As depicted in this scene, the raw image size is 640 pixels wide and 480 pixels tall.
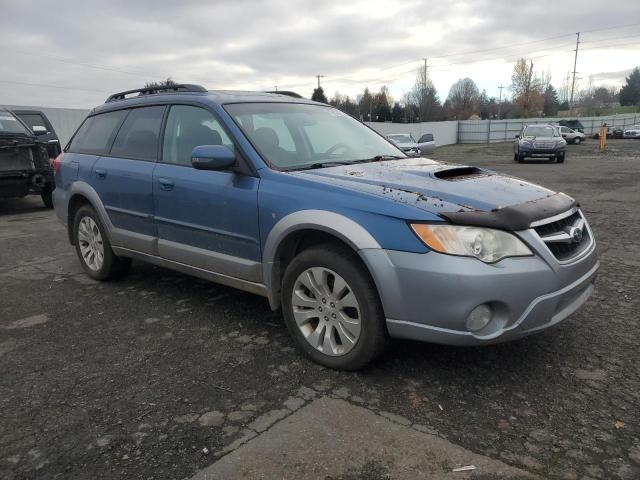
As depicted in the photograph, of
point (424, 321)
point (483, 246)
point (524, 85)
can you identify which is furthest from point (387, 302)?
point (524, 85)

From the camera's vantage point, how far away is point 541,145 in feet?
67.7

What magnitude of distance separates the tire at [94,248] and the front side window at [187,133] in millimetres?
1250

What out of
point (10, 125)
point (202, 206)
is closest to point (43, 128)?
point (10, 125)

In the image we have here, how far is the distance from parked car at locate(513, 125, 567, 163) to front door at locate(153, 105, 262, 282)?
18970 millimetres

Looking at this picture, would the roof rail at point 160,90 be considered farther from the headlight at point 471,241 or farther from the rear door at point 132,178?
the headlight at point 471,241

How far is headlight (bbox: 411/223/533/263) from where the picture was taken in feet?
9.23

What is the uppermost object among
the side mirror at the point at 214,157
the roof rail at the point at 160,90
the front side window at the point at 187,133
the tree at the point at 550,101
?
the tree at the point at 550,101

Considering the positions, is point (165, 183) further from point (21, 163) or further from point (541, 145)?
point (541, 145)

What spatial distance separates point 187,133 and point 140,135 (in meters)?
0.66

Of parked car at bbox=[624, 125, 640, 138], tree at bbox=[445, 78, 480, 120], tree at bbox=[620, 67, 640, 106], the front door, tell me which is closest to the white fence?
parked car at bbox=[624, 125, 640, 138]

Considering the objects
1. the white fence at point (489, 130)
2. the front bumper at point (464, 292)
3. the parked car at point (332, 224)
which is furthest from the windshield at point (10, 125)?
the white fence at point (489, 130)

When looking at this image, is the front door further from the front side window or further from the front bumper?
the front bumper

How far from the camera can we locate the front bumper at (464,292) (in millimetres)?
2771

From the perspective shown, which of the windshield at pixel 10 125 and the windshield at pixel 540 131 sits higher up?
the windshield at pixel 10 125
